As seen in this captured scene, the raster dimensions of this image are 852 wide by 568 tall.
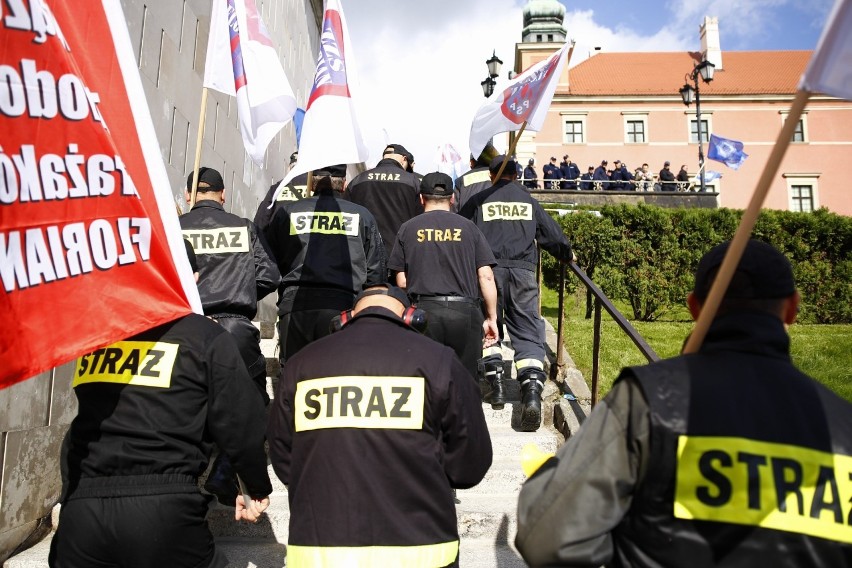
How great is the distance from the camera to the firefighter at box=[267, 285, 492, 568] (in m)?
2.14

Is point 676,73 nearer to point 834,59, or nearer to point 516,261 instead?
point 516,261

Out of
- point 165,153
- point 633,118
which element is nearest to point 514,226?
point 165,153

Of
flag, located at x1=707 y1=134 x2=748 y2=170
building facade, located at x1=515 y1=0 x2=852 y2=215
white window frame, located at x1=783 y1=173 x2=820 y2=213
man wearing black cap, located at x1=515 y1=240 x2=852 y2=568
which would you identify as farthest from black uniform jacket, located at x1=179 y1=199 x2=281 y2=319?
white window frame, located at x1=783 y1=173 x2=820 y2=213

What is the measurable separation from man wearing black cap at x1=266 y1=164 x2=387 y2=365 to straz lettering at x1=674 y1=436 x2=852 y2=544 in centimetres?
292

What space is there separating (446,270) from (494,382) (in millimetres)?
1243

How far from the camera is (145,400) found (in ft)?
7.57

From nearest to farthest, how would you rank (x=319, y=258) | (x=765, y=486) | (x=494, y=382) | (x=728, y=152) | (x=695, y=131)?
(x=765, y=486)
(x=319, y=258)
(x=494, y=382)
(x=728, y=152)
(x=695, y=131)

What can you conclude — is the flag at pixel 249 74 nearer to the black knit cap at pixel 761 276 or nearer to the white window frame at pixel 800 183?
the black knit cap at pixel 761 276

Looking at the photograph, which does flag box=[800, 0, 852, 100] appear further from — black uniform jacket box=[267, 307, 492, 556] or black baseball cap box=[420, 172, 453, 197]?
black baseball cap box=[420, 172, 453, 197]

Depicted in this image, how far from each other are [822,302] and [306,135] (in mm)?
14314

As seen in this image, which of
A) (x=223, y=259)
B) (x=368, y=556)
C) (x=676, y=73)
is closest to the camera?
(x=368, y=556)

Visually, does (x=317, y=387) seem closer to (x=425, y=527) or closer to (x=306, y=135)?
(x=425, y=527)

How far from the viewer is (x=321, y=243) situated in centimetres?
429

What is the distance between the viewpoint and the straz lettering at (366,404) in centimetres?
221
